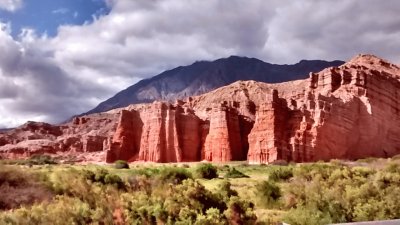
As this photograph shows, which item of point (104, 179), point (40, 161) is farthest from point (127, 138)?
point (104, 179)

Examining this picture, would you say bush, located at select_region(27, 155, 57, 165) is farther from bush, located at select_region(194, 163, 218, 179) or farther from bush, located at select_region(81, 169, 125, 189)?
bush, located at select_region(81, 169, 125, 189)

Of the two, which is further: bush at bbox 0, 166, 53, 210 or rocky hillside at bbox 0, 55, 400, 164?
rocky hillside at bbox 0, 55, 400, 164

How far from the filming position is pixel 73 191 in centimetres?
2169

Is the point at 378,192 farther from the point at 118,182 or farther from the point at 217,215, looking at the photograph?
the point at 118,182

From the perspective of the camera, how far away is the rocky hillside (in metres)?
69.2

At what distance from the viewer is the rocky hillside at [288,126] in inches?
2726

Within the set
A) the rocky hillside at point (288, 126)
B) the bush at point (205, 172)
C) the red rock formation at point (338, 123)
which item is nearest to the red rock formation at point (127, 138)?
the rocky hillside at point (288, 126)

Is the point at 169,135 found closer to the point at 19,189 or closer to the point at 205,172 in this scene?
the point at 205,172

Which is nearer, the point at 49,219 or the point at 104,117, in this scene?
the point at 49,219

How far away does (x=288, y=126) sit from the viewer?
7275 centimetres

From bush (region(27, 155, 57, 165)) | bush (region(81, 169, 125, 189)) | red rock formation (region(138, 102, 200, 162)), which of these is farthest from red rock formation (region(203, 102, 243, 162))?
bush (region(81, 169, 125, 189))

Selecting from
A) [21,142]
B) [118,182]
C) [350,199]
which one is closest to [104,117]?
[21,142]

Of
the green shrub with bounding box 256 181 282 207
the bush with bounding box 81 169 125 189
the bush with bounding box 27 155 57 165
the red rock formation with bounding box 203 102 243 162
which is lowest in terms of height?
the green shrub with bounding box 256 181 282 207

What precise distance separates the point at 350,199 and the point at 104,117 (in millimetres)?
121084
